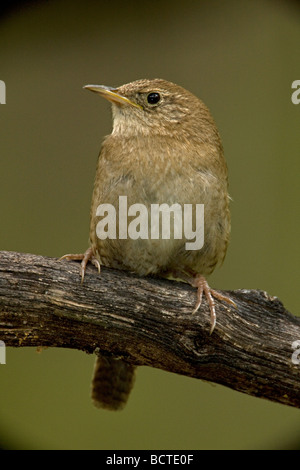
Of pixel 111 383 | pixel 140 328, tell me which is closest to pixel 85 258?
pixel 140 328

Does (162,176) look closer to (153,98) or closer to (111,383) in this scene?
(153,98)

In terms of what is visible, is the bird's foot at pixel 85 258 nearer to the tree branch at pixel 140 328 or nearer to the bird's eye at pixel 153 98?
the tree branch at pixel 140 328

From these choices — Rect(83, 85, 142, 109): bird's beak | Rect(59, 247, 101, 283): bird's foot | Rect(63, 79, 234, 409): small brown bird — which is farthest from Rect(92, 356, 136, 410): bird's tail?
Rect(83, 85, 142, 109): bird's beak

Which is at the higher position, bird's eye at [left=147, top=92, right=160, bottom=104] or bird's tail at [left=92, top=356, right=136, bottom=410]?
bird's eye at [left=147, top=92, right=160, bottom=104]

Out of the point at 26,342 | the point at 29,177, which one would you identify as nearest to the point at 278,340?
the point at 26,342

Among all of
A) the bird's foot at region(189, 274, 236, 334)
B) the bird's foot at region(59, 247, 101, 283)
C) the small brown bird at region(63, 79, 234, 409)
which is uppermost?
the small brown bird at region(63, 79, 234, 409)

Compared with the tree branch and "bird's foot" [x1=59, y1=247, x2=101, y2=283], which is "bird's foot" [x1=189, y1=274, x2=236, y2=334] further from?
"bird's foot" [x1=59, y1=247, x2=101, y2=283]

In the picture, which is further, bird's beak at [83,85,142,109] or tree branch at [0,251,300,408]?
bird's beak at [83,85,142,109]
